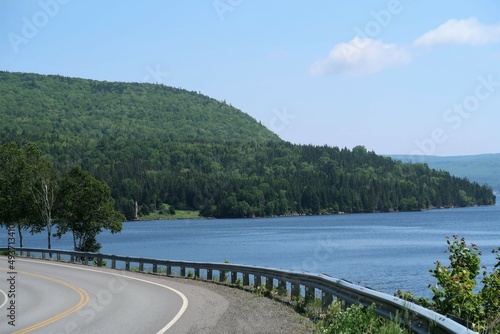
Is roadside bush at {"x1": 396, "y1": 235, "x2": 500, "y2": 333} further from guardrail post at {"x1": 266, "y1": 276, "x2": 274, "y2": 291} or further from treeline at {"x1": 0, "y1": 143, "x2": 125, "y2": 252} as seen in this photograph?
treeline at {"x1": 0, "y1": 143, "x2": 125, "y2": 252}

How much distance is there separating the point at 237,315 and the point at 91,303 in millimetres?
5168

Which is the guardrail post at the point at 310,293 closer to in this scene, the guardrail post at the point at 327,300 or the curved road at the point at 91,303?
the guardrail post at the point at 327,300

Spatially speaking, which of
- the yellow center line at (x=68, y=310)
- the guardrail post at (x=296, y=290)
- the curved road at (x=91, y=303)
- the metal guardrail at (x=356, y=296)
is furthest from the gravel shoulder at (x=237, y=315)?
the yellow center line at (x=68, y=310)

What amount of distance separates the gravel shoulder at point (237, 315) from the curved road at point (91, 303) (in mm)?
216

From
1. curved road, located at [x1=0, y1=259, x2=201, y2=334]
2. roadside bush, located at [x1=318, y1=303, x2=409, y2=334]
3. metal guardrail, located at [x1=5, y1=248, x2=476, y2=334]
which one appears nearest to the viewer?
metal guardrail, located at [x1=5, y1=248, x2=476, y2=334]

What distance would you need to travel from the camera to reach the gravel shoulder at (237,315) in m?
15.0

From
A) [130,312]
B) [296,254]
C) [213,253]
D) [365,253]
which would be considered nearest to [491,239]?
[365,253]

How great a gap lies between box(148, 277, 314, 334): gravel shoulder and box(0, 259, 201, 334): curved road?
8.5 inches

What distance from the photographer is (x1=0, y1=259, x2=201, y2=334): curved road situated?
1577cm

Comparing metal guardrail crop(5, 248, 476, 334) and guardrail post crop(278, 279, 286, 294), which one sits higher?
metal guardrail crop(5, 248, 476, 334)

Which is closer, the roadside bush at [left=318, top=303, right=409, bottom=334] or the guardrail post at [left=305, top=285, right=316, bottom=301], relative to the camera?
the roadside bush at [left=318, top=303, right=409, bottom=334]

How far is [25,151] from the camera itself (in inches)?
2544

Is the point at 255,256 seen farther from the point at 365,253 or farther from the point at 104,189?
the point at 104,189

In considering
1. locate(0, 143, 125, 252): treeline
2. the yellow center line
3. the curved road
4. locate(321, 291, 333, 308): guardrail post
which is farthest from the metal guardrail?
locate(0, 143, 125, 252): treeline
